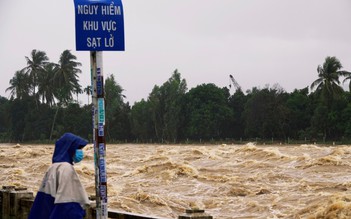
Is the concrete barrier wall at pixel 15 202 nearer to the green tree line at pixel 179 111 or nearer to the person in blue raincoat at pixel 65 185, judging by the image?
the person in blue raincoat at pixel 65 185

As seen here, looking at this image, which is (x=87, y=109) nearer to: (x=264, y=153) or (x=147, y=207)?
(x=264, y=153)

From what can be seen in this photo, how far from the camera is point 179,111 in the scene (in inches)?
3172

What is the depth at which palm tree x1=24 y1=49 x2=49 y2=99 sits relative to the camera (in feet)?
323

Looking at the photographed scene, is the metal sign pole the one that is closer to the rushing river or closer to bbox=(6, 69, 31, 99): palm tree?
the rushing river

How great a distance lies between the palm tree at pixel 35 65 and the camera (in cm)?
9844

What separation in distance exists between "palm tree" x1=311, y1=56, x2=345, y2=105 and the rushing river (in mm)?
24688

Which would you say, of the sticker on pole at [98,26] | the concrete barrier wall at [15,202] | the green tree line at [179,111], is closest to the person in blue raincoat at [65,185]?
the sticker on pole at [98,26]

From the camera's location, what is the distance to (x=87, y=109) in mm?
92312

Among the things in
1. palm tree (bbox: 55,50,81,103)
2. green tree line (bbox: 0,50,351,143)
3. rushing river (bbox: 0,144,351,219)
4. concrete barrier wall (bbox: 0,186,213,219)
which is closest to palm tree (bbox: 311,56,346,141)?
green tree line (bbox: 0,50,351,143)

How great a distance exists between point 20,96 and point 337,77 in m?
49.6

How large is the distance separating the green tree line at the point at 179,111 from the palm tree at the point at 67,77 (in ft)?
0.44

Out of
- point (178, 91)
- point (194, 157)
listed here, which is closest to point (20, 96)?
point (178, 91)

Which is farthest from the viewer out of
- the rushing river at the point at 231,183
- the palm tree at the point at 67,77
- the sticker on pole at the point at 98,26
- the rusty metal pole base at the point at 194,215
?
the palm tree at the point at 67,77

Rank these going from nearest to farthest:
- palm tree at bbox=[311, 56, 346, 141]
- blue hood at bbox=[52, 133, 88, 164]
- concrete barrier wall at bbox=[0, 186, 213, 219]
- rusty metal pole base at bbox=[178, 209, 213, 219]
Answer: blue hood at bbox=[52, 133, 88, 164] < rusty metal pole base at bbox=[178, 209, 213, 219] < concrete barrier wall at bbox=[0, 186, 213, 219] < palm tree at bbox=[311, 56, 346, 141]
